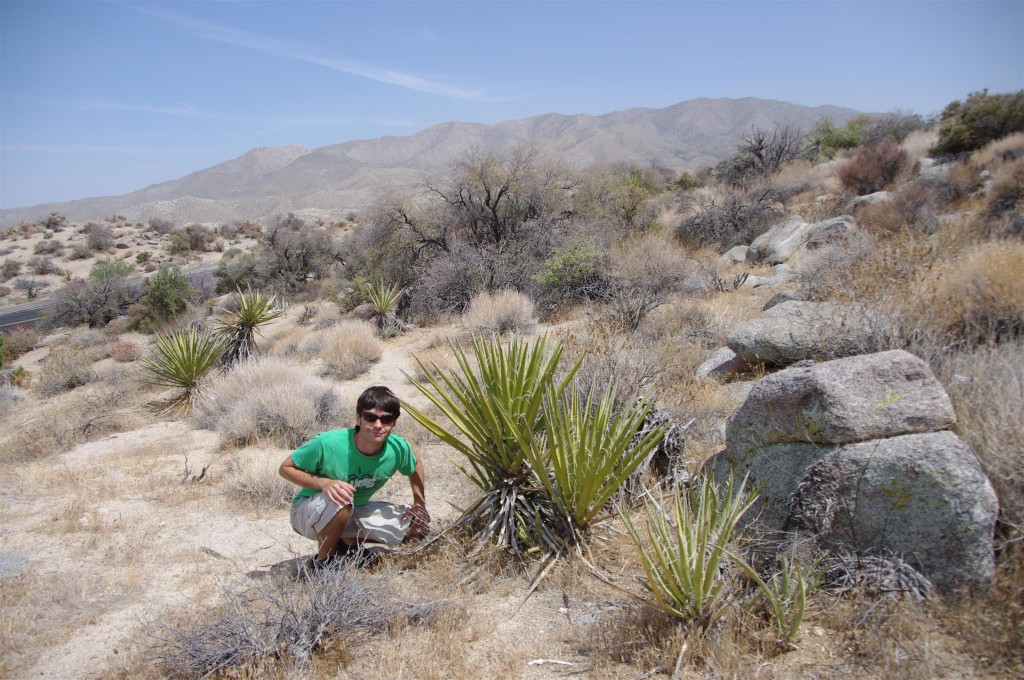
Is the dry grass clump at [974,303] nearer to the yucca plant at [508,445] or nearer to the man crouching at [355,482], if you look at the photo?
the yucca plant at [508,445]

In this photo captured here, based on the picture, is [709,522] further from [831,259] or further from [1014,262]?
[831,259]

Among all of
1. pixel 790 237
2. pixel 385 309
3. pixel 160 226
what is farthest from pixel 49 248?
pixel 790 237

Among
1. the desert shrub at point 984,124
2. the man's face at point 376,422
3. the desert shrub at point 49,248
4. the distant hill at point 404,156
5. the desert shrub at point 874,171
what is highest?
the distant hill at point 404,156

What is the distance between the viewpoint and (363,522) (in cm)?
350

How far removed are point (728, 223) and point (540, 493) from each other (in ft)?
46.1

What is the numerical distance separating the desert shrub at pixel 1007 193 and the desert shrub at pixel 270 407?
1247cm

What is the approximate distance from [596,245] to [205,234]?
34.9 metres

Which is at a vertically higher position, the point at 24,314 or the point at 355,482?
the point at 355,482

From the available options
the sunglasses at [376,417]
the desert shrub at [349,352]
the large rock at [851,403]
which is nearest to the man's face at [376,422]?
the sunglasses at [376,417]

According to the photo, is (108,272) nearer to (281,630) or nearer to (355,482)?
(355,482)

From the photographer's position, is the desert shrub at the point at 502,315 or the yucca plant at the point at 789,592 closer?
the yucca plant at the point at 789,592

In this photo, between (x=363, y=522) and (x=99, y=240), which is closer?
(x=363, y=522)

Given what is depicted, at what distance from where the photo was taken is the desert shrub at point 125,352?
14199 mm

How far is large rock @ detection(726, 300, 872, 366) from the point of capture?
451cm
